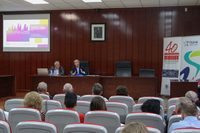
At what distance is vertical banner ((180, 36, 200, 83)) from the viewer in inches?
259

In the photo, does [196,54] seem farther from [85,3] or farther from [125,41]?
[85,3]

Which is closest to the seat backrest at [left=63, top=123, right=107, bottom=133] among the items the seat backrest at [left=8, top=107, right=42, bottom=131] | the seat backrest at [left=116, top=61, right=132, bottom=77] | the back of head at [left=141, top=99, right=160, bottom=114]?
the seat backrest at [left=8, top=107, right=42, bottom=131]

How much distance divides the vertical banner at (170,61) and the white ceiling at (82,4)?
4.10ft

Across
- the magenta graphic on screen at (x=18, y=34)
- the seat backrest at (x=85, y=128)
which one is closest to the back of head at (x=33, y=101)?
the seat backrest at (x=85, y=128)

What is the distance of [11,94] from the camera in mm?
7457

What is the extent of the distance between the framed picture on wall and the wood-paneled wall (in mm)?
130

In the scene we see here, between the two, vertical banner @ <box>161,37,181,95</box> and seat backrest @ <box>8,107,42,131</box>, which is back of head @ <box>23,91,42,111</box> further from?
vertical banner @ <box>161,37,181,95</box>

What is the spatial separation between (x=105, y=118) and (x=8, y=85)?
6267 mm

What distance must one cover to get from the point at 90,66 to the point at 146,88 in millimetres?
2666

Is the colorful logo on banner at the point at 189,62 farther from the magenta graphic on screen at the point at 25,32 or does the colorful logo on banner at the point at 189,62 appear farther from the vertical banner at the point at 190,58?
the magenta graphic on screen at the point at 25,32

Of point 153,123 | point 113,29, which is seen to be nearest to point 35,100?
point 153,123

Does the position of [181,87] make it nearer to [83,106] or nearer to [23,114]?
[83,106]

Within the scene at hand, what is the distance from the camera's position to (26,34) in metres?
8.54

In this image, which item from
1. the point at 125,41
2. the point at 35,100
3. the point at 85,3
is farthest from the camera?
the point at 125,41
